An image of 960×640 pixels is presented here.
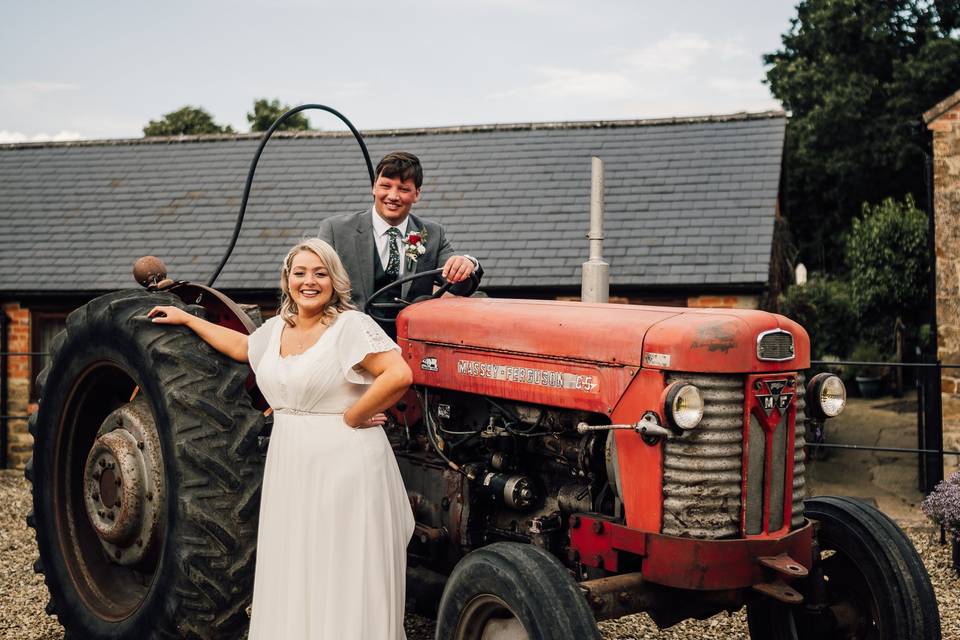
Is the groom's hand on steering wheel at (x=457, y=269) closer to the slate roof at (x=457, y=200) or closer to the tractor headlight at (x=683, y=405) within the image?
the tractor headlight at (x=683, y=405)

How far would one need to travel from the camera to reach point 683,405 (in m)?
2.93

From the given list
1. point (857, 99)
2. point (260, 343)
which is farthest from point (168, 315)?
point (857, 99)

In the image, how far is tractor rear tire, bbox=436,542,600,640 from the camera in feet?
9.27

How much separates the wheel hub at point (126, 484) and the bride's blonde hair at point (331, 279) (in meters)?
0.83

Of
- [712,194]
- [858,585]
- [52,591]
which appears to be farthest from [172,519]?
[712,194]

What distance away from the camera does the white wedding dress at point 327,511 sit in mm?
3260

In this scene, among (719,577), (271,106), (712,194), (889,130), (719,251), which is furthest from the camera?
→ (271,106)

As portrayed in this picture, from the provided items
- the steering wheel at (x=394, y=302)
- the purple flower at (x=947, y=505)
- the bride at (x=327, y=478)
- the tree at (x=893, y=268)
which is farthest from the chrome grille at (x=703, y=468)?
the tree at (x=893, y=268)

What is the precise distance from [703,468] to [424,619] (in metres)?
2.38

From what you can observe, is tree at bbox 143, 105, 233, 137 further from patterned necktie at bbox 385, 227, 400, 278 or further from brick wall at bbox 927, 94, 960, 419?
patterned necktie at bbox 385, 227, 400, 278

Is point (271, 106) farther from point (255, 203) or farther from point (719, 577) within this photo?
point (719, 577)

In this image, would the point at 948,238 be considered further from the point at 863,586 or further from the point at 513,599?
the point at 513,599

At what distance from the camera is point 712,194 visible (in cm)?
1102

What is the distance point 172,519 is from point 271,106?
30.3 m
